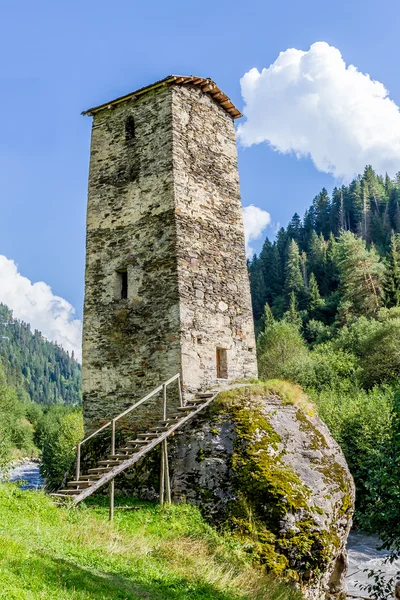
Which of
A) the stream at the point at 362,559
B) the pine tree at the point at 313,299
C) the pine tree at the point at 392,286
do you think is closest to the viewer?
the stream at the point at 362,559

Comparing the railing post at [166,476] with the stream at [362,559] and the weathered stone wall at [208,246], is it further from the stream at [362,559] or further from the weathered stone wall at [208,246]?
the stream at [362,559]

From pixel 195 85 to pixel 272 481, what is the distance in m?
11.4

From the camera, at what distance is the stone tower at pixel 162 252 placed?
13.5 metres

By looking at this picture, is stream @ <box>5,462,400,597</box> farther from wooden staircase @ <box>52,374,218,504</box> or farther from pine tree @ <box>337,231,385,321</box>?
pine tree @ <box>337,231,385,321</box>

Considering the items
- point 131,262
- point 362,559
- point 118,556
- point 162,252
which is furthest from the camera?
point 362,559

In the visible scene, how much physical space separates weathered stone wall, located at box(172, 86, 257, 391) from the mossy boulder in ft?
5.48

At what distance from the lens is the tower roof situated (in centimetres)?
1486

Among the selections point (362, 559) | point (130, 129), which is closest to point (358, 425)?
point (362, 559)

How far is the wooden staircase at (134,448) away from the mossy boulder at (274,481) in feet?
1.19

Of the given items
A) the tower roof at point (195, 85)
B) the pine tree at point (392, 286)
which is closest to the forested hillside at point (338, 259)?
the pine tree at point (392, 286)

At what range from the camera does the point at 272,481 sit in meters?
10.5

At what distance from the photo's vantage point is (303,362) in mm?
42031

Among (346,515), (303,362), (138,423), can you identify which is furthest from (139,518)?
(303,362)

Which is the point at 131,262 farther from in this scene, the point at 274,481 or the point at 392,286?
the point at 392,286
